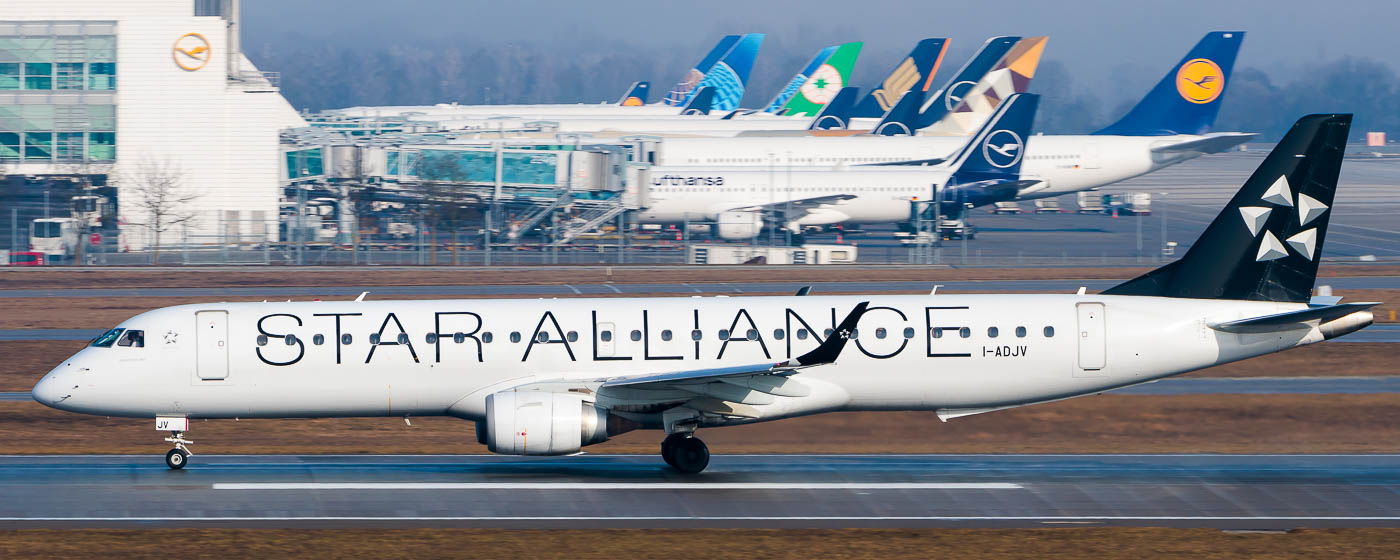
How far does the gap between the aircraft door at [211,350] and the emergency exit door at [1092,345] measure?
16803mm

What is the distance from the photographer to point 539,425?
2603cm

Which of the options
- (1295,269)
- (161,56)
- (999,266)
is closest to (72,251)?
(161,56)

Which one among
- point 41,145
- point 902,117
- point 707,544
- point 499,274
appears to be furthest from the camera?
point 902,117

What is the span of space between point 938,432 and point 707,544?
11.8 meters

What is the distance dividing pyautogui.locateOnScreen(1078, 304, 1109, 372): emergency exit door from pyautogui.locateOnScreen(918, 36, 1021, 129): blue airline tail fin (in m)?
107

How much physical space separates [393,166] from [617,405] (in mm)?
72927

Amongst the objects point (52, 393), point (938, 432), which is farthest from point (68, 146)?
point (938, 432)

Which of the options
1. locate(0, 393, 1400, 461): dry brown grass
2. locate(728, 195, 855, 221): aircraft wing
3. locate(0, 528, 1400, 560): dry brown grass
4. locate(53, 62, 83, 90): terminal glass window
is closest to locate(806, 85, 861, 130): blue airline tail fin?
locate(728, 195, 855, 221): aircraft wing

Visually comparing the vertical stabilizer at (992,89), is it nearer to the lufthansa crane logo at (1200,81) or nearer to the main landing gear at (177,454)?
the lufthansa crane logo at (1200,81)

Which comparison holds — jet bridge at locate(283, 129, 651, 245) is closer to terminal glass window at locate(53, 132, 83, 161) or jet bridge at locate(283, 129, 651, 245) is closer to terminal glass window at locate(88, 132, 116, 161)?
terminal glass window at locate(88, 132, 116, 161)

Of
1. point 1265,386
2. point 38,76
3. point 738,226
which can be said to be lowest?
point 1265,386

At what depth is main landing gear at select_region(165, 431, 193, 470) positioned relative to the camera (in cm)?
2838

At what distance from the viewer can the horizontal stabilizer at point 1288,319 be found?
89.4ft

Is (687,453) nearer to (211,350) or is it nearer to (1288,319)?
(211,350)
